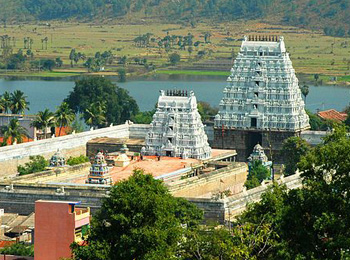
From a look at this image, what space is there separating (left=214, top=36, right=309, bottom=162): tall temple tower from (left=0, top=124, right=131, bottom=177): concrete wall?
363 inches

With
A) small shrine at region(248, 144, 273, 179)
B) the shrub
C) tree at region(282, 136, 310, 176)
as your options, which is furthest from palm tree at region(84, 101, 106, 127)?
the shrub

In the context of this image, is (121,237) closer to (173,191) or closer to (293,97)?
(173,191)

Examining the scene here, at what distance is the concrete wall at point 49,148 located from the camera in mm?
98188

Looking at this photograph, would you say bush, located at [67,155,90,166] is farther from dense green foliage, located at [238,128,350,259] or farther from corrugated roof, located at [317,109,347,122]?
dense green foliage, located at [238,128,350,259]

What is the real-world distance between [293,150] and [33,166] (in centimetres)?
1857

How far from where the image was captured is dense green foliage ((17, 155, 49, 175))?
3772 inches

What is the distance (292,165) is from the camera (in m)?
100

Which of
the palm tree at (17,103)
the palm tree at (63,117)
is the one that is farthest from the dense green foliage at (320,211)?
the palm tree at (17,103)

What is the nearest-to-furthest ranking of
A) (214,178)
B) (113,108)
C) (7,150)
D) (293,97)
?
(214,178), (7,150), (293,97), (113,108)

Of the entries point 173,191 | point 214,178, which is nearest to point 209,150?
point 214,178

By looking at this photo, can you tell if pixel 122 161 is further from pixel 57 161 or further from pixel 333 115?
pixel 333 115

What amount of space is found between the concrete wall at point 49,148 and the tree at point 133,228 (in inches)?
1707

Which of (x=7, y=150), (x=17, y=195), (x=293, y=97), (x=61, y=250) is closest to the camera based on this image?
(x=61, y=250)

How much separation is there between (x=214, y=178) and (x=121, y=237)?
38759mm
